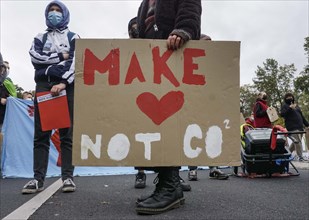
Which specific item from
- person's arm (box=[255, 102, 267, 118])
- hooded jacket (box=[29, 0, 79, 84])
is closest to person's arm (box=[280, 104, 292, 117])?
person's arm (box=[255, 102, 267, 118])

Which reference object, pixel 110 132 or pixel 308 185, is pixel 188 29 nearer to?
pixel 110 132

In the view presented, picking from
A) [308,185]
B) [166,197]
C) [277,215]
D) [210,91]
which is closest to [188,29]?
[210,91]

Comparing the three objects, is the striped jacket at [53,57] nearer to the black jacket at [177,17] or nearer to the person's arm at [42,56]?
the person's arm at [42,56]

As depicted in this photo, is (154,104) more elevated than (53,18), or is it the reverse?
(53,18)

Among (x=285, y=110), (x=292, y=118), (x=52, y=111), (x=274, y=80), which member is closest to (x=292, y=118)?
(x=292, y=118)

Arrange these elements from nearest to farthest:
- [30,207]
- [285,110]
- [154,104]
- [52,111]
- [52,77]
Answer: [154,104] < [30,207] < [52,111] < [52,77] < [285,110]

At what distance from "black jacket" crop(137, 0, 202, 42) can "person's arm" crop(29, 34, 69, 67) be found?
4.50ft

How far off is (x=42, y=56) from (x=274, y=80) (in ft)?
185

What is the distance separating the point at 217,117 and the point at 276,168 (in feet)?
13.0

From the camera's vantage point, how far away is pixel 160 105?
210 centimetres

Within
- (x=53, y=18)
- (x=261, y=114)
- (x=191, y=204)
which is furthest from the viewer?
(x=261, y=114)

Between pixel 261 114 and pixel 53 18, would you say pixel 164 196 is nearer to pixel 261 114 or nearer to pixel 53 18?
pixel 53 18

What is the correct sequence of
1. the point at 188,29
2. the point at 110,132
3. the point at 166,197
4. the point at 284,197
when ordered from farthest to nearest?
the point at 284,197 → the point at 166,197 → the point at 188,29 → the point at 110,132

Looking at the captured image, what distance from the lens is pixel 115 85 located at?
2.11 metres
